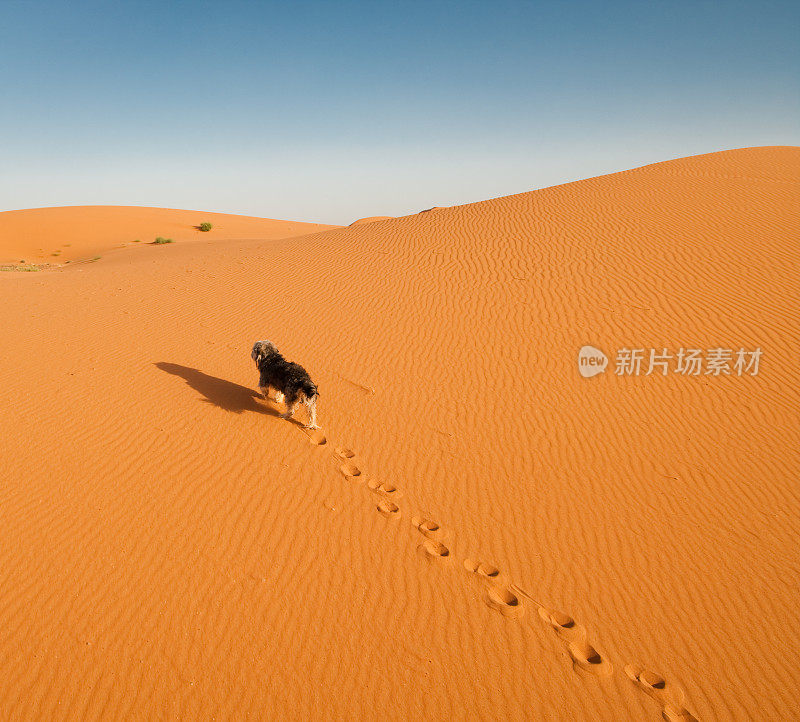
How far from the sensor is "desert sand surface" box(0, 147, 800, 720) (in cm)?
330

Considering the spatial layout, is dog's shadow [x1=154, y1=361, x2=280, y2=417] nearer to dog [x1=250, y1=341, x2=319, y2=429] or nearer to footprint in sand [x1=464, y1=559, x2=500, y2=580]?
dog [x1=250, y1=341, x2=319, y2=429]

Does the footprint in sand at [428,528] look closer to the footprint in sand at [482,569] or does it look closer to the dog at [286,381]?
the footprint in sand at [482,569]

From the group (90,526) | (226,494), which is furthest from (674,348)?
(90,526)

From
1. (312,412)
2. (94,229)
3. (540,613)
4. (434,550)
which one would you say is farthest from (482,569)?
(94,229)

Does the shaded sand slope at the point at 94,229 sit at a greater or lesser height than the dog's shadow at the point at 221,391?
greater

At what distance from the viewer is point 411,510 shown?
485cm

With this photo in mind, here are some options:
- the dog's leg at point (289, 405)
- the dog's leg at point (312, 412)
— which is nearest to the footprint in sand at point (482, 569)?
the dog's leg at point (312, 412)

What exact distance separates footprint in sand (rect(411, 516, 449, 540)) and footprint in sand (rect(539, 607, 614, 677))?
3.78 ft

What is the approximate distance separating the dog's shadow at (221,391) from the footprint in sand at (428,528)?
9.10 feet

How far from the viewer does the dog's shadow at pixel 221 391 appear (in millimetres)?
6477

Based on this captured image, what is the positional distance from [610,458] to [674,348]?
3.59m

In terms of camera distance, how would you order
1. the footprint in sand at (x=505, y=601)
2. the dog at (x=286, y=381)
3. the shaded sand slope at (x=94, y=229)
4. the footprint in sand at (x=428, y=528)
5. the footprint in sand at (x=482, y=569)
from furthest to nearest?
the shaded sand slope at (x=94, y=229), the dog at (x=286, y=381), the footprint in sand at (x=428, y=528), the footprint in sand at (x=482, y=569), the footprint in sand at (x=505, y=601)

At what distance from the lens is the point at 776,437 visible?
20.0 ft

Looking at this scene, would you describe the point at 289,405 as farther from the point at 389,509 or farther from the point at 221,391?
the point at 389,509
